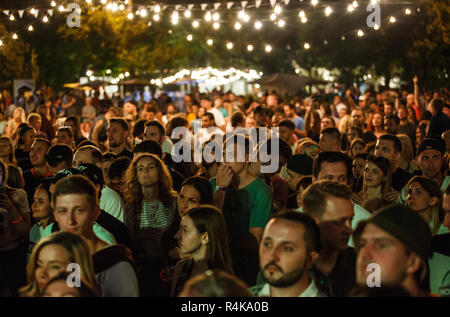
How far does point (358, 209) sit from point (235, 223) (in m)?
1.21

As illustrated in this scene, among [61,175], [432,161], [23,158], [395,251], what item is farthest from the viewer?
[23,158]

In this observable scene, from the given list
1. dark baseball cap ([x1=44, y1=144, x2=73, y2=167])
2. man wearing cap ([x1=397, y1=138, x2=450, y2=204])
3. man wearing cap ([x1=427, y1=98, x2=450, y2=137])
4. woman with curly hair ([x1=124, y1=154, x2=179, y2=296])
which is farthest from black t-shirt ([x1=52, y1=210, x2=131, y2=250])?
man wearing cap ([x1=427, y1=98, x2=450, y2=137])

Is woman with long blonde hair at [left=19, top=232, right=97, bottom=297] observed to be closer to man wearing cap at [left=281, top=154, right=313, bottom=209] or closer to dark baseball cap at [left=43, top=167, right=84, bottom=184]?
dark baseball cap at [left=43, top=167, right=84, bottom=184]

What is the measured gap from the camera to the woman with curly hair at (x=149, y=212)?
641 cm

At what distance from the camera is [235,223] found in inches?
244

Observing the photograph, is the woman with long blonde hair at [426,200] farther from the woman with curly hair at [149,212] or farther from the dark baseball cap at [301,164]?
the woman with curly hair at [149,212]

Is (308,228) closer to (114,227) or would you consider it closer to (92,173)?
(114,227)

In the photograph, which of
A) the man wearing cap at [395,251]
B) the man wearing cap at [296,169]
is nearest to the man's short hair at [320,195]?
the man wearing cap at [395,251]

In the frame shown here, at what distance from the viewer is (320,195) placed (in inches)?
188

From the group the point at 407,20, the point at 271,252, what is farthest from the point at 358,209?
the point at 407,20

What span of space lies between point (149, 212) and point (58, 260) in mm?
2705

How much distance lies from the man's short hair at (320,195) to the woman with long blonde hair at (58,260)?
4.84 feet

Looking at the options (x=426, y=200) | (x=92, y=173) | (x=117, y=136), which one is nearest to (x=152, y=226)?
(x=92, y=173)

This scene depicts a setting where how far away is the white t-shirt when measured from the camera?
644cm
